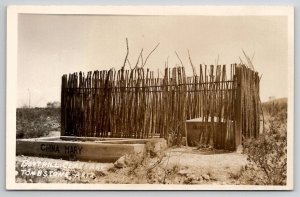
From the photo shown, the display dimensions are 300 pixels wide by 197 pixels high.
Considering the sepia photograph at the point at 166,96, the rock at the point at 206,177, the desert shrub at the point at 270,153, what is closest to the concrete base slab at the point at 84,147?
the sepia photograph at the point at 166,96

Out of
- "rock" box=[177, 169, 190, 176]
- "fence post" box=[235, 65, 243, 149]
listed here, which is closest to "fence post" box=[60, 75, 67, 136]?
"rock" box=[177, 169, 190, 176]

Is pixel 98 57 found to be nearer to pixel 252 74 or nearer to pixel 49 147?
pixel 49 147

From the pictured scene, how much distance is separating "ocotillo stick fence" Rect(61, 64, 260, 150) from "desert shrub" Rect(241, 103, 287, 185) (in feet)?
0.10

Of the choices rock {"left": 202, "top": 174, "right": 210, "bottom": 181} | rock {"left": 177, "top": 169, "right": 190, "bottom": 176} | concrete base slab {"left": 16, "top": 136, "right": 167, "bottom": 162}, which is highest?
concrete base slab {"left": 16, "top": 136, "right": 167, "bottom": 162}

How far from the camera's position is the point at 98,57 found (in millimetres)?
1260

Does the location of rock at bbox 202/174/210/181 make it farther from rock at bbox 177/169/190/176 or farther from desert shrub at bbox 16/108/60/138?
desert shrub at bbox 16/108/60/138

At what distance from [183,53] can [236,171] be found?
0.33 m

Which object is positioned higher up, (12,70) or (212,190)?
(12,70)

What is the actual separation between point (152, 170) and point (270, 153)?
31 centimetres

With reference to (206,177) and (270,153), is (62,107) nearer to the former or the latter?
(206,177)

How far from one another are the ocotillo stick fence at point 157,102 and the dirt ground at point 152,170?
5cm

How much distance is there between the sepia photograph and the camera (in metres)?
1.25

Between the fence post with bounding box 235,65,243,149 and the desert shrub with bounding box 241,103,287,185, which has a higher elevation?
the fence post with bounding box 235,65,243,149
